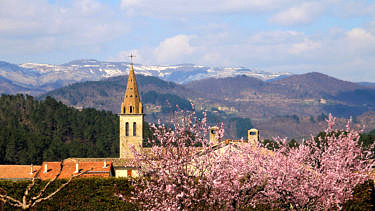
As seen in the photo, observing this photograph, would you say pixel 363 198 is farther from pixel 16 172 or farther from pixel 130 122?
pixel 130 122

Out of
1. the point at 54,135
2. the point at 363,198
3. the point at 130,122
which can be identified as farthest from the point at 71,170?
the point at 54,135

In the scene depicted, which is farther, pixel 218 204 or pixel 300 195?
pixel 300 195

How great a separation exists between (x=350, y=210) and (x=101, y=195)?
19910mm

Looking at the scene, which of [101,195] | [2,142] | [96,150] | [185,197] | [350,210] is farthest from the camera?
[96,150]

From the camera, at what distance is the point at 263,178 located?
33031mm

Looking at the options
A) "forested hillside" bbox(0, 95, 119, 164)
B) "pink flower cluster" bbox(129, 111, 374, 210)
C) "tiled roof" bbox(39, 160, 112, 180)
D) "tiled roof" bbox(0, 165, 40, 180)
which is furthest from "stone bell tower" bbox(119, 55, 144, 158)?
"pink flower cluster" bbox(129, 111, 374, 210)

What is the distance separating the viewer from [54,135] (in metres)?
179

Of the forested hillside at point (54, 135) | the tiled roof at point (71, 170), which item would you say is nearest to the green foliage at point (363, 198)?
the tiled roof at point (71, 170)

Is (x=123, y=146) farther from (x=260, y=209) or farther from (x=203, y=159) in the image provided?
(x=203, y=159)

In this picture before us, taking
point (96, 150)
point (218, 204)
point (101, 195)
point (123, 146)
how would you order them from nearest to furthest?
point (218, 204), point (101, 195), point (123, 146), point (96, 150)

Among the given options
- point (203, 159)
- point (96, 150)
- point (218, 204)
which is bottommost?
point (96, 150)

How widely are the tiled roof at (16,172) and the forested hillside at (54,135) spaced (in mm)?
44960

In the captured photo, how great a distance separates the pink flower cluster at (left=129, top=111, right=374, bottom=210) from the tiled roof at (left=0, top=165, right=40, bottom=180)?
157ft

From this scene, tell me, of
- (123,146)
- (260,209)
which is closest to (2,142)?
(123,146)
